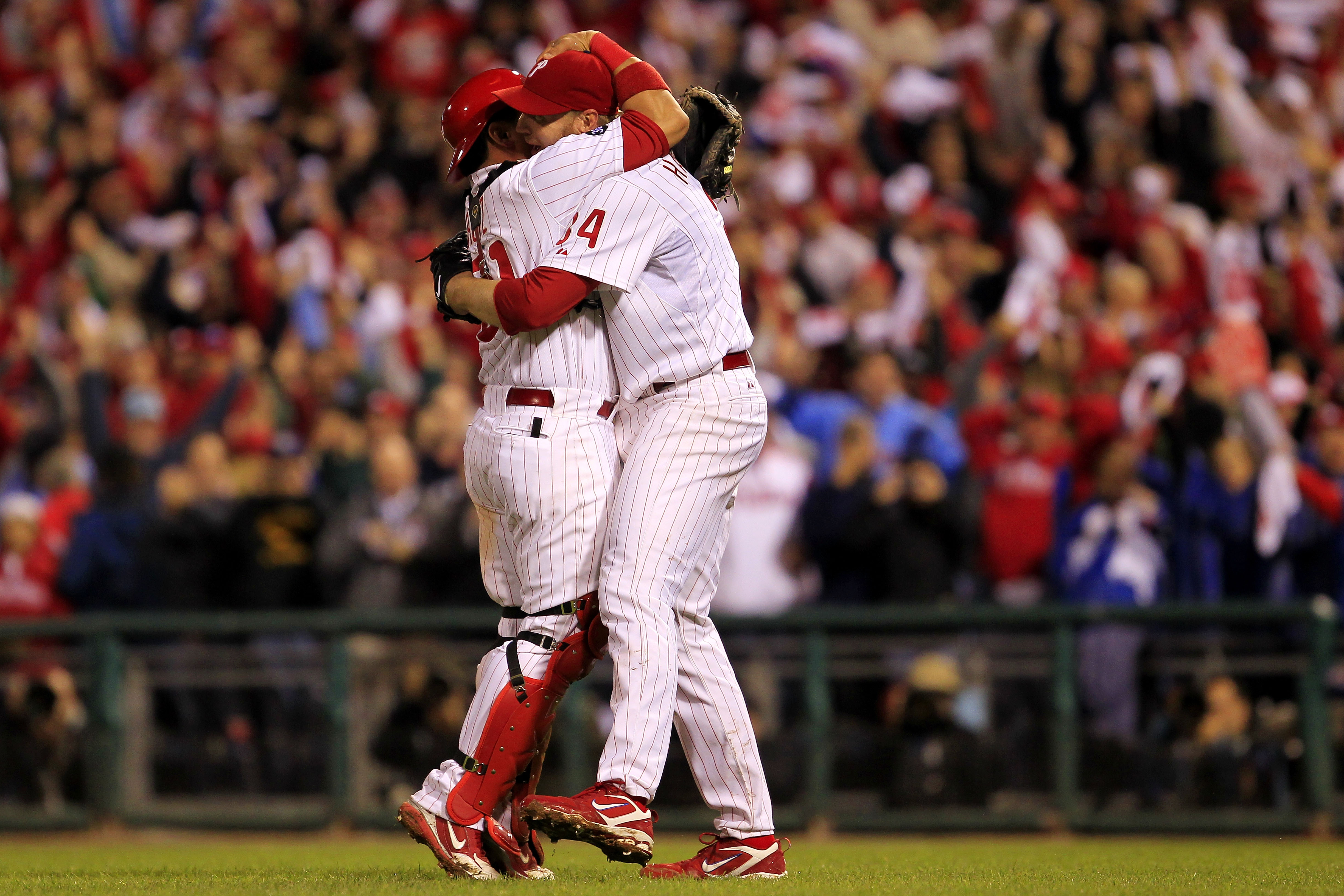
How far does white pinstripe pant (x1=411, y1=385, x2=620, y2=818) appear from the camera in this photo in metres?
4.63

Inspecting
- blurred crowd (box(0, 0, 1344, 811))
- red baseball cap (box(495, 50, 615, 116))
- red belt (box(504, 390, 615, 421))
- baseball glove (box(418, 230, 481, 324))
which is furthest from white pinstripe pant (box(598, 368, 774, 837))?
blurred crowd (box(0, 0, 1344, 811))

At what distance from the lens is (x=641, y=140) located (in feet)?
15.4

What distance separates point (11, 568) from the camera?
372 inches

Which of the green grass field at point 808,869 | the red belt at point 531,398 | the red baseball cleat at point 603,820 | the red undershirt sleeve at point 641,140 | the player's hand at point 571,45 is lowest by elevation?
the green grass field at point 808,869

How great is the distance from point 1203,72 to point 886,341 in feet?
9.96

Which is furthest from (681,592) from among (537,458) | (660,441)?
(537,458)

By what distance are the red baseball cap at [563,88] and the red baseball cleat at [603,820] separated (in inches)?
66.0

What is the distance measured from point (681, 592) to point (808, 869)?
3.36 ft

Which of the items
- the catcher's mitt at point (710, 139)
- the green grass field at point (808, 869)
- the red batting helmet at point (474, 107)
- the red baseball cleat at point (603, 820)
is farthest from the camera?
the catcher's mitt at point (710, 139)

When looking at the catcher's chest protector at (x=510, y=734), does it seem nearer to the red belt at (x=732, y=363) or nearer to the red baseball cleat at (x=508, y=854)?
the red baseball cleat at (x=508, y=854)

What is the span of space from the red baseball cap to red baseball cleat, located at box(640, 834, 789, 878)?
1878mm

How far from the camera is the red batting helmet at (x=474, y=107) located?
16.0 ft

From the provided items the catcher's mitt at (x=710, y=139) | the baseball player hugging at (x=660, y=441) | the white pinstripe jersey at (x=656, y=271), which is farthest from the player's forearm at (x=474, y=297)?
the catcher's mitt at (x=710, y=139)

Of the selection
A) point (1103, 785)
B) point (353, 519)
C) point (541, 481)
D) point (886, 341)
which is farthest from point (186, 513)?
point (541, 481)
